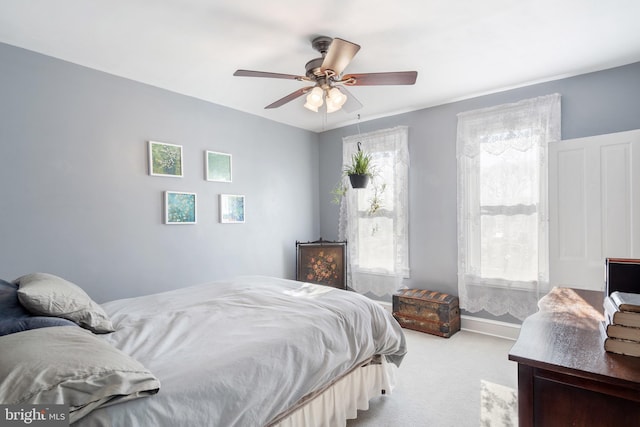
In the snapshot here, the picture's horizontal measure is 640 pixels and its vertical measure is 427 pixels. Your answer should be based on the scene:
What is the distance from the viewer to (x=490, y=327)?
138 inches

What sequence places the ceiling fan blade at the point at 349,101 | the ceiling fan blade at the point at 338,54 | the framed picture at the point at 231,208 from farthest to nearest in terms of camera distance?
the framed picture at the point at 231,208, the ceiling fan blade at the point at 349,101, the ceiling fan blade at the point at 338,54

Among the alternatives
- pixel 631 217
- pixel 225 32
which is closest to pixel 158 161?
pixel 225 32

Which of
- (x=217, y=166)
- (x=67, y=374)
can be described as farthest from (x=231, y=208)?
(x=67, y=374)

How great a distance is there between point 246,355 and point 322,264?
2966 mm

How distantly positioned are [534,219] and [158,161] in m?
3.79

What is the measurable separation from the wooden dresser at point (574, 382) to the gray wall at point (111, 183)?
311 cm

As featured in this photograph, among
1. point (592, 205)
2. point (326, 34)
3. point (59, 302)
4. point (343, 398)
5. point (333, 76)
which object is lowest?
point (343, 398)

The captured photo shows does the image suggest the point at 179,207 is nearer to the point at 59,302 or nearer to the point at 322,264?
the point at 59,302

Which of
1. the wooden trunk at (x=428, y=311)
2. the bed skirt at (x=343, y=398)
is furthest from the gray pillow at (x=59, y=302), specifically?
the wooden trunk at (x=428, y=311)

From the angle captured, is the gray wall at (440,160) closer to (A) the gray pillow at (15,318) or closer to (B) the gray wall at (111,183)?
(B) the gray wall at (111,183)

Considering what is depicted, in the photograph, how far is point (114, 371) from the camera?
41.0 inches

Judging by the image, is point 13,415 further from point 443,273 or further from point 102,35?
point 443,273

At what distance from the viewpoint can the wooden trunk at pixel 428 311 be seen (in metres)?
3.47

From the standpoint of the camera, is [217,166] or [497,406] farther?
[217,166]
